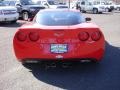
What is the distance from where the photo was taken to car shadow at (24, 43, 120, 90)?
6430mm

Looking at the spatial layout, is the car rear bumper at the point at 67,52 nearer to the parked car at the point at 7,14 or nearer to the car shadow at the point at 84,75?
the car shadow at the point at 84,75

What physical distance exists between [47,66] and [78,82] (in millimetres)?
1334

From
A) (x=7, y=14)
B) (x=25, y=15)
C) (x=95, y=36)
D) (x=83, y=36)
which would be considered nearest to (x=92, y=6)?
(x=25, y=15)

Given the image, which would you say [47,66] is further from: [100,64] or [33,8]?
[33,8]

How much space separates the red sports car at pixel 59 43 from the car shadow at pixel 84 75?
370 mm

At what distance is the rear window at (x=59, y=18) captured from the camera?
7.89 metres

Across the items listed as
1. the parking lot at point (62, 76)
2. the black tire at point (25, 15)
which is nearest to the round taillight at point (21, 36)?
the parking lot at point (62, 76)

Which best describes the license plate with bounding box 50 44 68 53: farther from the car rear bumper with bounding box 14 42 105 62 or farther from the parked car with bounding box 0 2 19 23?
the parked car with bounding box 0 2 19 23

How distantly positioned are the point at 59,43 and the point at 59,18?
1.19m

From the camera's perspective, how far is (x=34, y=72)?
7531 millimetres

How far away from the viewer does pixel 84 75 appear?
285 inches

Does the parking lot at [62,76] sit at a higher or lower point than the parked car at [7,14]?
higher

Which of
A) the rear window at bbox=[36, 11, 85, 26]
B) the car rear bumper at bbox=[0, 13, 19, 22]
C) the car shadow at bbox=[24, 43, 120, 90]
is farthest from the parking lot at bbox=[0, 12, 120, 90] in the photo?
the car rear bumper at bbox=[0, 13, 19, 22]

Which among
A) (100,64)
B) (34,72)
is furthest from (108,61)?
(34,72)
